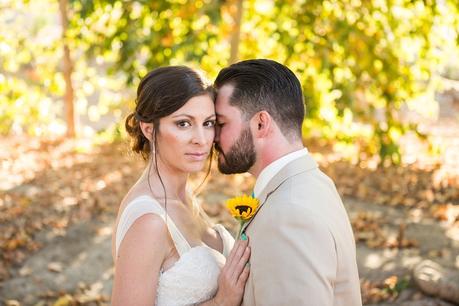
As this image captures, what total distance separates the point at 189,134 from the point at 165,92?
0.83ft

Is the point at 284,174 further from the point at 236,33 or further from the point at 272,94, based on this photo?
the point at 236,33

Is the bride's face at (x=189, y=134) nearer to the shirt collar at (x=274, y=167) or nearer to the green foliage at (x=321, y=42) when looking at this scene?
the shirt collar at (x=274, y=167)

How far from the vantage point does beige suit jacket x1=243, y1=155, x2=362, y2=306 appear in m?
2.22

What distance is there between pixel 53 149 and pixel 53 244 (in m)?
5.33

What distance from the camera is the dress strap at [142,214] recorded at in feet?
9.57

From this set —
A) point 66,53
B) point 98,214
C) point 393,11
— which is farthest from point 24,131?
point 393,11

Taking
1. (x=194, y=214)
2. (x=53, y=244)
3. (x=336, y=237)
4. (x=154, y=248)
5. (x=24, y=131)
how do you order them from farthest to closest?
(x=24, y=131)
(x=53, y=244)
(x=194, y=214)
(x=154, y=248)
(x=336, y=237)

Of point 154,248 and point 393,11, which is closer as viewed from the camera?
point 154,248

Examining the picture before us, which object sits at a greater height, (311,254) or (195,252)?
(311,254)

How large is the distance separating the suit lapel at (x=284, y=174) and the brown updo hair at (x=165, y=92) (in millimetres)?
637

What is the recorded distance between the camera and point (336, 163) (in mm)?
10016

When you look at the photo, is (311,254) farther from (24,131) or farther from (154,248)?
(24,131)

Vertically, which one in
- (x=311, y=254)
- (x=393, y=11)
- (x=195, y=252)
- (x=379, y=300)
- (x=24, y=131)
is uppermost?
(x=393, y=11)

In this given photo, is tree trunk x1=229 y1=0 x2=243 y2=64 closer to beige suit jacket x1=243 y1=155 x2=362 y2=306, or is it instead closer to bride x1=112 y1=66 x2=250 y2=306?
bride x1=112 y1=66 x2=250 y2=306
